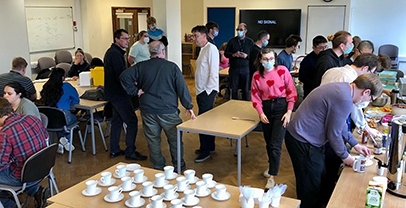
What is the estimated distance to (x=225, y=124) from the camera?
398 cm

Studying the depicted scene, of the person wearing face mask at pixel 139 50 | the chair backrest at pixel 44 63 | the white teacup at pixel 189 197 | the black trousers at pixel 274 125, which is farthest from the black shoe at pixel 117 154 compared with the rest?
the chair backrest at pixel 44 63

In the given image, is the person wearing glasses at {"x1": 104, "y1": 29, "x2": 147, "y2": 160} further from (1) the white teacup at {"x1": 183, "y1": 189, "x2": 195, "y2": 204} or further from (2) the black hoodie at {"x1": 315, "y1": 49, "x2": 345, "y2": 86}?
(1) the white teacup at {"x1": 183, "y1": 189, "x2": 195, "y2": 204}

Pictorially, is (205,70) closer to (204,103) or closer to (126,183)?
(204,103)

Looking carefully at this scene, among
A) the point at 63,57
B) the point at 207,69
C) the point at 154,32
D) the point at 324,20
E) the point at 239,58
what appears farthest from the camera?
the point at 324,20

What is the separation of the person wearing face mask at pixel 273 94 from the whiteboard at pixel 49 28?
24.2 feet

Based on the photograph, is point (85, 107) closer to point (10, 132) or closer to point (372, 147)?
point (10, 132)

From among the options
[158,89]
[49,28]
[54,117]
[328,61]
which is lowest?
[54,117]

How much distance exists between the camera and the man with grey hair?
3.95 meters

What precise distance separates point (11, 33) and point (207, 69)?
432 centimetres

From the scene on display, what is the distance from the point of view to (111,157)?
518 cm

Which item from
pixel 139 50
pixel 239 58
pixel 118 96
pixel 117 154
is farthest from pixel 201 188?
pixel 239 58

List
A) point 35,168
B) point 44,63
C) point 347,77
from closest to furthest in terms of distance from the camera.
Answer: point 35,168 → point 347,77 → point 44,63

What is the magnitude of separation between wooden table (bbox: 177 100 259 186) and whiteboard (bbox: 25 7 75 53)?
6739 millimetres

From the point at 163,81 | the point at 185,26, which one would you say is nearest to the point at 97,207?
the point at 163,81
